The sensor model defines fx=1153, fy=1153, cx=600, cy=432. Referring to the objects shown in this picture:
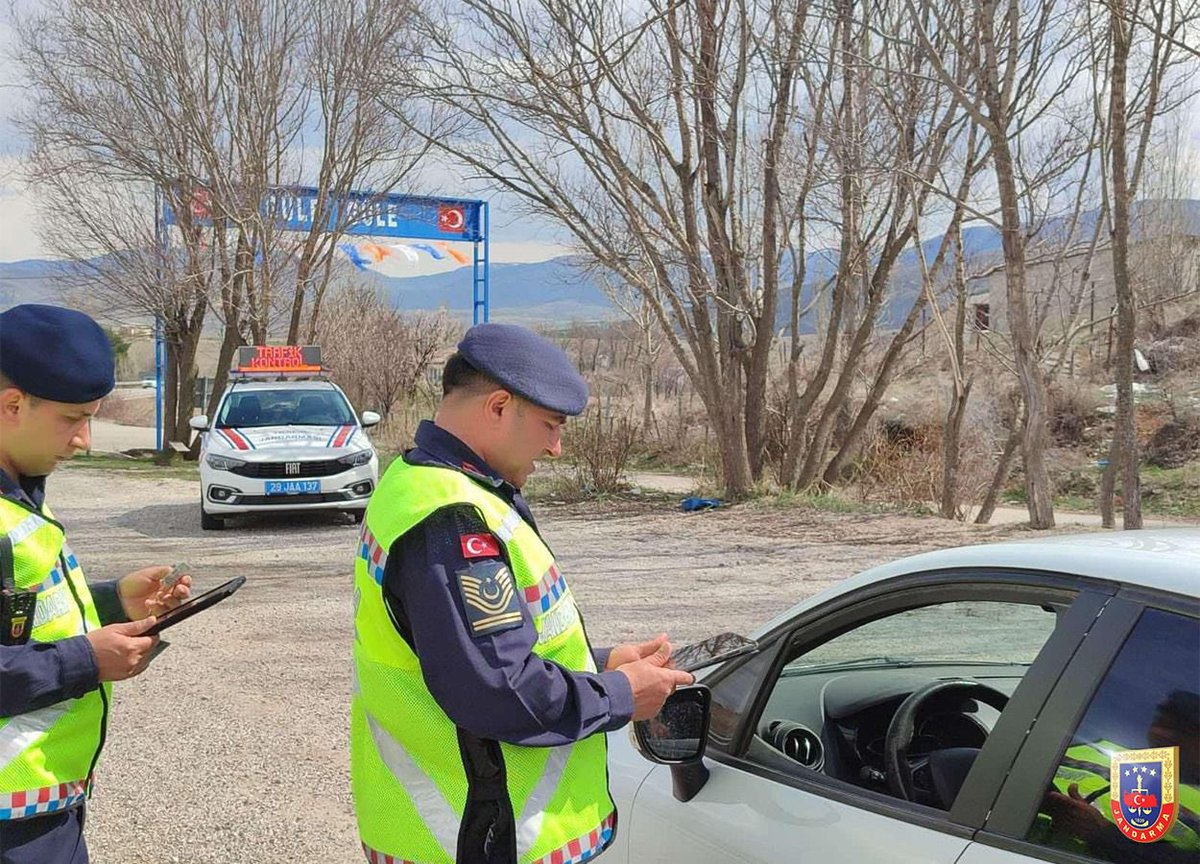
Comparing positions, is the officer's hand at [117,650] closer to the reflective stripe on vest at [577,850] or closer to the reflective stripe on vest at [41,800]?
the reflective stripe on vest at [41,800]

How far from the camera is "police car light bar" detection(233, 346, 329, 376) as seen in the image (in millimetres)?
14398

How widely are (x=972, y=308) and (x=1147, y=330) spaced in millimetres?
19339

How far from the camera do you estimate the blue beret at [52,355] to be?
7.38 ft

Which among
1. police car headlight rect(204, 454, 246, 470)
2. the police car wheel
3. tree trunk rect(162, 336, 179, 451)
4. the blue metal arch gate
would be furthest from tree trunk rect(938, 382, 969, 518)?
tree trunk rect(162, 336, 179, 451)

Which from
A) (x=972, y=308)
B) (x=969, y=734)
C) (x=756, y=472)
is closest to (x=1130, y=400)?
(x=756, y=472)

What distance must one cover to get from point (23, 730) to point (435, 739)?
80 centimetres

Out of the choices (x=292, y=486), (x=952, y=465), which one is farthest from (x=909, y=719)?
(x=952, y=465)

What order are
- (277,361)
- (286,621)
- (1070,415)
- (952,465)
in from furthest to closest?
(1070,415) → (952,465) → (277,361) → (286,621)

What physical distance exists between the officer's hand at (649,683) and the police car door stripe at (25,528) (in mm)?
1152

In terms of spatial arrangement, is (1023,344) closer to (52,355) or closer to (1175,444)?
(52,355)

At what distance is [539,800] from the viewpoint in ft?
6.82

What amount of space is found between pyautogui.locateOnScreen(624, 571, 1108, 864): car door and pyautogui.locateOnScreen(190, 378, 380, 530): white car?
10318mm

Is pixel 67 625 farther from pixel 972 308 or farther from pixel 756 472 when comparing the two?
pixel 972 308

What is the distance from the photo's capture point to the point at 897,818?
2.07 metres
